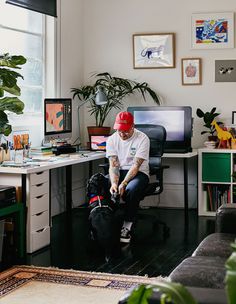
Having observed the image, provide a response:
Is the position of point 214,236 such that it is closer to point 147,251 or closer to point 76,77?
point 147,251

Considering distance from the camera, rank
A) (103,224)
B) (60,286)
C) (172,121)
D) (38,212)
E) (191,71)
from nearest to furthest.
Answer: (60,286) → (103,224) → (38,212) → (172,121) → (191,71)

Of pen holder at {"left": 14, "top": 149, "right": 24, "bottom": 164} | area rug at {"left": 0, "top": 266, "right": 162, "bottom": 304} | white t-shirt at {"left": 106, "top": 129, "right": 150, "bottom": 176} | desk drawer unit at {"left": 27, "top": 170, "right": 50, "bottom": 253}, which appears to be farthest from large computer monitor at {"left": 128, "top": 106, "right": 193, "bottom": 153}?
area rug at {"left": 0, "top": 266, "right": 162, "bottom": 304}

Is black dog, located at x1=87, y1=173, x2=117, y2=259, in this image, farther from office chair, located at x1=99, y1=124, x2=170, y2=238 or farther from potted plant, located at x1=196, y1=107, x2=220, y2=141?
potted plant, located at x1=196, y1=107, x2=220, y2=141

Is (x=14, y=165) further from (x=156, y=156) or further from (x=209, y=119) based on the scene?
(x=209, y=119)

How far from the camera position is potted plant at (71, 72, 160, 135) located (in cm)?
670

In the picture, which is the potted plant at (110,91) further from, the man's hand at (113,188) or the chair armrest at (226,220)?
the chair armrest at (226,220)

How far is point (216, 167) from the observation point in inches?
248

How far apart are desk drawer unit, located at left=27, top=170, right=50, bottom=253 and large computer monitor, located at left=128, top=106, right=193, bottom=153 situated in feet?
5.97

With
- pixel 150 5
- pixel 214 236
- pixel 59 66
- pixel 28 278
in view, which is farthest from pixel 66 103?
pixel 214 236

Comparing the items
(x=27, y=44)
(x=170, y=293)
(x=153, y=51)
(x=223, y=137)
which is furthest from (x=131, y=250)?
(x=170, y=293)

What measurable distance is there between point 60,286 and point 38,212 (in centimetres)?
107

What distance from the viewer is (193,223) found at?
5961mm

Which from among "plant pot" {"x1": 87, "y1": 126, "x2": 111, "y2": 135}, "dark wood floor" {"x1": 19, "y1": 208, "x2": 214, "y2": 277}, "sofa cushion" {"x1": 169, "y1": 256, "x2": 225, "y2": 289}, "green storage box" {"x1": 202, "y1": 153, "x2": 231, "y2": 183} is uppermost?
"plant pot" {"x1": 87, "y1": 126, "x2": 111, "y2": 135}

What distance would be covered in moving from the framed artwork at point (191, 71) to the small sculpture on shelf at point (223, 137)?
0.57 meters
